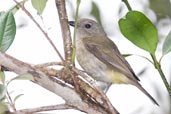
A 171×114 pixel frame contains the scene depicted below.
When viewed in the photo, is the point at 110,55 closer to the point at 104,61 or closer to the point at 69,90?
the point at 104,61

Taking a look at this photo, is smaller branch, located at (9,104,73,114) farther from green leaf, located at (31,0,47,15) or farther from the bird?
the bird

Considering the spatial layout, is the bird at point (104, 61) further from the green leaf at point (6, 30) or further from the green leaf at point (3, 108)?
the green leaf at point (3, 108)

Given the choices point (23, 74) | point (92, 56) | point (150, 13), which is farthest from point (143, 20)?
point (92, 56)

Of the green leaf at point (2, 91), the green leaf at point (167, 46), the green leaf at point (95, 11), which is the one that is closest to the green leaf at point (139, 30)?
the green leaf at point (167, 46)

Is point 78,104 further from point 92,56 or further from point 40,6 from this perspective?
point 92,56

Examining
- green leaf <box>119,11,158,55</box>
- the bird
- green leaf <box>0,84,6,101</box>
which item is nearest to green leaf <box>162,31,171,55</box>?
green leaf <box>119,11,158,55</box>

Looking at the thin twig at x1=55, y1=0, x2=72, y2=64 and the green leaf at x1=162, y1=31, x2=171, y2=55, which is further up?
the thin twig at x1=55, y1=0, x2=72, y2=64
